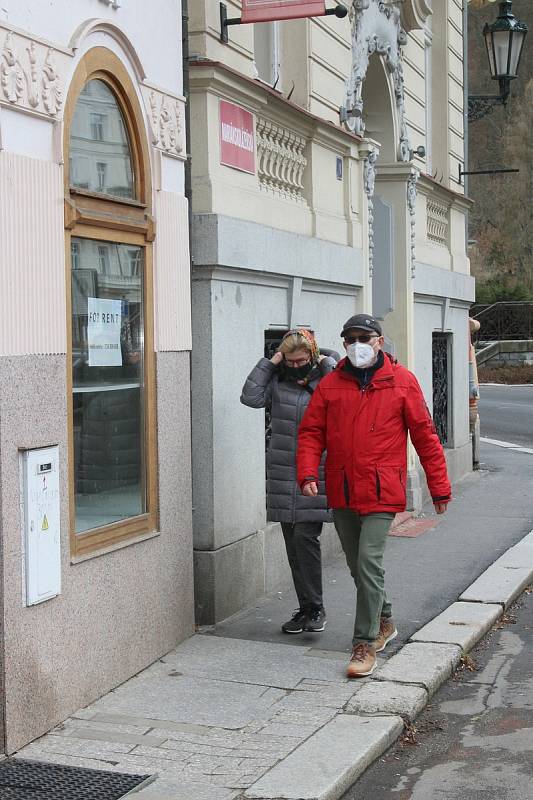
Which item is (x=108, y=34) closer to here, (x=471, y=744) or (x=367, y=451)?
(x=367, y=451)

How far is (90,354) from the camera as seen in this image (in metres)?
6.23

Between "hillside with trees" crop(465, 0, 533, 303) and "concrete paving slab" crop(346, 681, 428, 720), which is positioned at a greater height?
"hillside with trees" crop(465, 0, 533, 303)

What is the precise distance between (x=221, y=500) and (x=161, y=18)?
2849 mm

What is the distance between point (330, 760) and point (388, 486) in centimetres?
176

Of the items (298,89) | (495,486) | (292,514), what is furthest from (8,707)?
(495,486)

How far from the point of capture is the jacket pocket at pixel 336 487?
6.68 metres

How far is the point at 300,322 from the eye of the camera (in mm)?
9461

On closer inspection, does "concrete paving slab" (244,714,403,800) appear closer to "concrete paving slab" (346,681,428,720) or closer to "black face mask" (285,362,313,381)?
"concrete paving slab" (346,681,428,720)

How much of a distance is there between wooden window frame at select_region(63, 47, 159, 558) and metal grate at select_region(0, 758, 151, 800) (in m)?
1.09

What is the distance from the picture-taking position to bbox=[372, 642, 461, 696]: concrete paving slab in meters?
6.46

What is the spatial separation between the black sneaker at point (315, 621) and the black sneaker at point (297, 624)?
0.10ft

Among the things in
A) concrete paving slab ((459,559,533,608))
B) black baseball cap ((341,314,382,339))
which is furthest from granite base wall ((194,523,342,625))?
black baseball cap ((341,314,382,339))

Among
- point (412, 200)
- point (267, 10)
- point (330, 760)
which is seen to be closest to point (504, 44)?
point (412, 200)

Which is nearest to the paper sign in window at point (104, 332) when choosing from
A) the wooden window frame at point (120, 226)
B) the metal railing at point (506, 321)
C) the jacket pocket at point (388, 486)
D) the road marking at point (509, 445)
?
the wooden window frame at point (120, 226)
